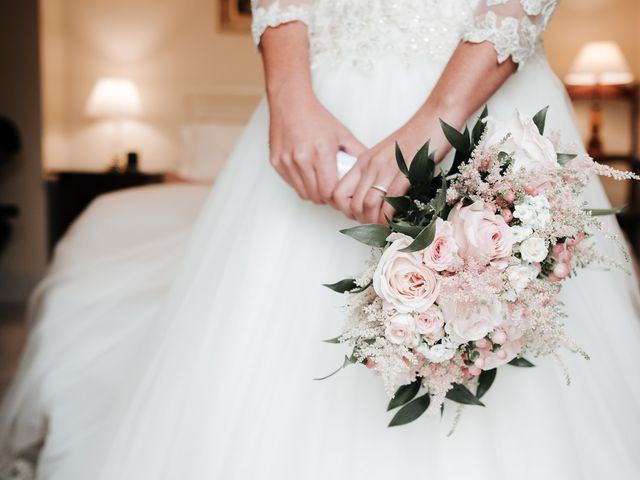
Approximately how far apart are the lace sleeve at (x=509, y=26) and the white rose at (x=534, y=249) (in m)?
0.34

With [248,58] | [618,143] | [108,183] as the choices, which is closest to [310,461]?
[108,183]

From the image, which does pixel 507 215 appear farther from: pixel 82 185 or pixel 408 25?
pixel 82 185

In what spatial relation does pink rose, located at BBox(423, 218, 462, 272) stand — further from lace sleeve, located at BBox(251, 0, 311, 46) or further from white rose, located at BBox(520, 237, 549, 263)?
lace sleeve, located at BBox(251, 0, 311, 46)

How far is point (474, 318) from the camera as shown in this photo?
0.76 meters

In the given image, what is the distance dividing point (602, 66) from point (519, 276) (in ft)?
16.7

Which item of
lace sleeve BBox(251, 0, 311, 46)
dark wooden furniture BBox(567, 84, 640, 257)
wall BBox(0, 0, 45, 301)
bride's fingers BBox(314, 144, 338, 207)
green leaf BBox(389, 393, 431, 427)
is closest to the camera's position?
green leaf BBox(389, 393, 431, 427)

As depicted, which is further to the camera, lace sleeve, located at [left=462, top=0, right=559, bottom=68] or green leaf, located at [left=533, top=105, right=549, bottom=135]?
lace sleeve, located at [left=462, top=0, right=559, bottom=68]

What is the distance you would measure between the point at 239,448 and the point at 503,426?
34 cm

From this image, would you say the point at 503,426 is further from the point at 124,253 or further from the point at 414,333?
the point at 124,253

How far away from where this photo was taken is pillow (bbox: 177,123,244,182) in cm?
496

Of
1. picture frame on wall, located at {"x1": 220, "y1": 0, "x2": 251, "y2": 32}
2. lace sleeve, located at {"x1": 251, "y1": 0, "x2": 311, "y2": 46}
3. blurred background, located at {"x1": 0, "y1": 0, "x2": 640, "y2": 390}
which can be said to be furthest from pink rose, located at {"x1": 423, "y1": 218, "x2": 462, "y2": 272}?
picture frame on wall, located at {"x1": 220, "y1": 0, "x2": 251, "y2": 32}

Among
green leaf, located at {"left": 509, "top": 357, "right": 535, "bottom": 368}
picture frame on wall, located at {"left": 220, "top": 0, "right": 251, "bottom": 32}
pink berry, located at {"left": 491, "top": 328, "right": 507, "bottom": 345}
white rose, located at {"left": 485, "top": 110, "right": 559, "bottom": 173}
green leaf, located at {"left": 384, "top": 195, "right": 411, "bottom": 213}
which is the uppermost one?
picture frame on wall, located at {"left": 220, "top": 0, "right": 251, "bottom": 32}

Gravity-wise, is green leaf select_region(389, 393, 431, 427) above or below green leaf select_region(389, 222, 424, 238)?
below

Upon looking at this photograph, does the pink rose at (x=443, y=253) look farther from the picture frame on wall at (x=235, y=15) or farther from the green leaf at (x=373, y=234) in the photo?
the picture frame on wall at (x=235, y=15)
